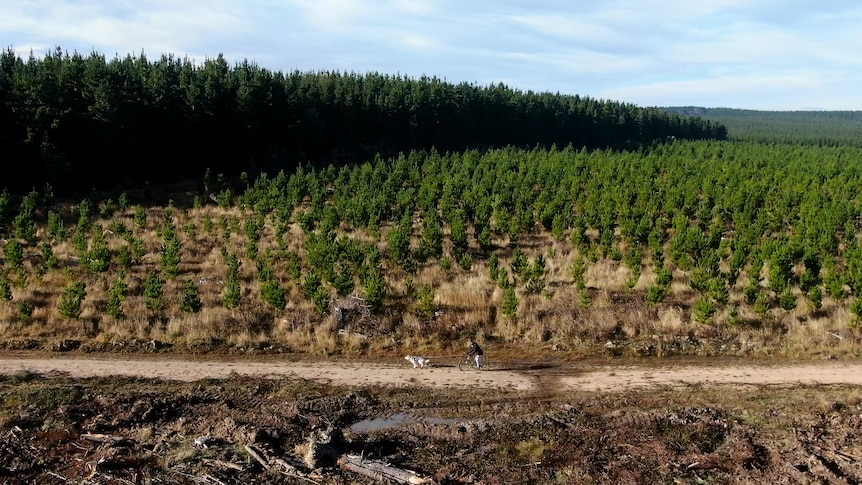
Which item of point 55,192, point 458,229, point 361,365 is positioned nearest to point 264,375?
point 361,365

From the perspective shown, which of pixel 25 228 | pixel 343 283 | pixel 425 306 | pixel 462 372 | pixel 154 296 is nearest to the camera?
pixel 462 372

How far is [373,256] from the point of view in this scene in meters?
22.9

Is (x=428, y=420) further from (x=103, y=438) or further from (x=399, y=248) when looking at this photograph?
(x=399, y=248)

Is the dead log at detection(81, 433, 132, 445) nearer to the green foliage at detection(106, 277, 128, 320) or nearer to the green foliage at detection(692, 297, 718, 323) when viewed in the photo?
the green foliage at detection(106, 277, 128, 320)

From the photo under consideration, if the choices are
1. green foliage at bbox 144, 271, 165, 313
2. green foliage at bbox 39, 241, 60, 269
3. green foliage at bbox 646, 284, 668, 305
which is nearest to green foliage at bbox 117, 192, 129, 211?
green foliage at bbox 39, 241, 60, 269

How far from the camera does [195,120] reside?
48000mm

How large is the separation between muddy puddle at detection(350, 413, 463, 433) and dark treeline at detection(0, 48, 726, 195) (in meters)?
34.8

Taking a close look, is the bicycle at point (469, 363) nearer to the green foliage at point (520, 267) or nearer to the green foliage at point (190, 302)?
the green foliage at point (520, 267)

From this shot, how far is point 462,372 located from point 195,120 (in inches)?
1562

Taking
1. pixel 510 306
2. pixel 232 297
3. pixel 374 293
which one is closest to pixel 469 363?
pixel 510 306

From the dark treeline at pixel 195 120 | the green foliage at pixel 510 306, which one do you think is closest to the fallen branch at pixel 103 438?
the green foliage at pixel 510 306

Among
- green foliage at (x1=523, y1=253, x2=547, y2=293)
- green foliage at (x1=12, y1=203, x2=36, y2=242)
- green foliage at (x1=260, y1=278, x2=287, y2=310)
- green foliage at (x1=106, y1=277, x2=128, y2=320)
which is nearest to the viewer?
green foliage at (x1=106, y1=277, x2=128, y2=320)

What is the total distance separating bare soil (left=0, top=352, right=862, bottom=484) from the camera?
34.3 feet

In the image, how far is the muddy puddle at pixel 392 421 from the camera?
12.3m
